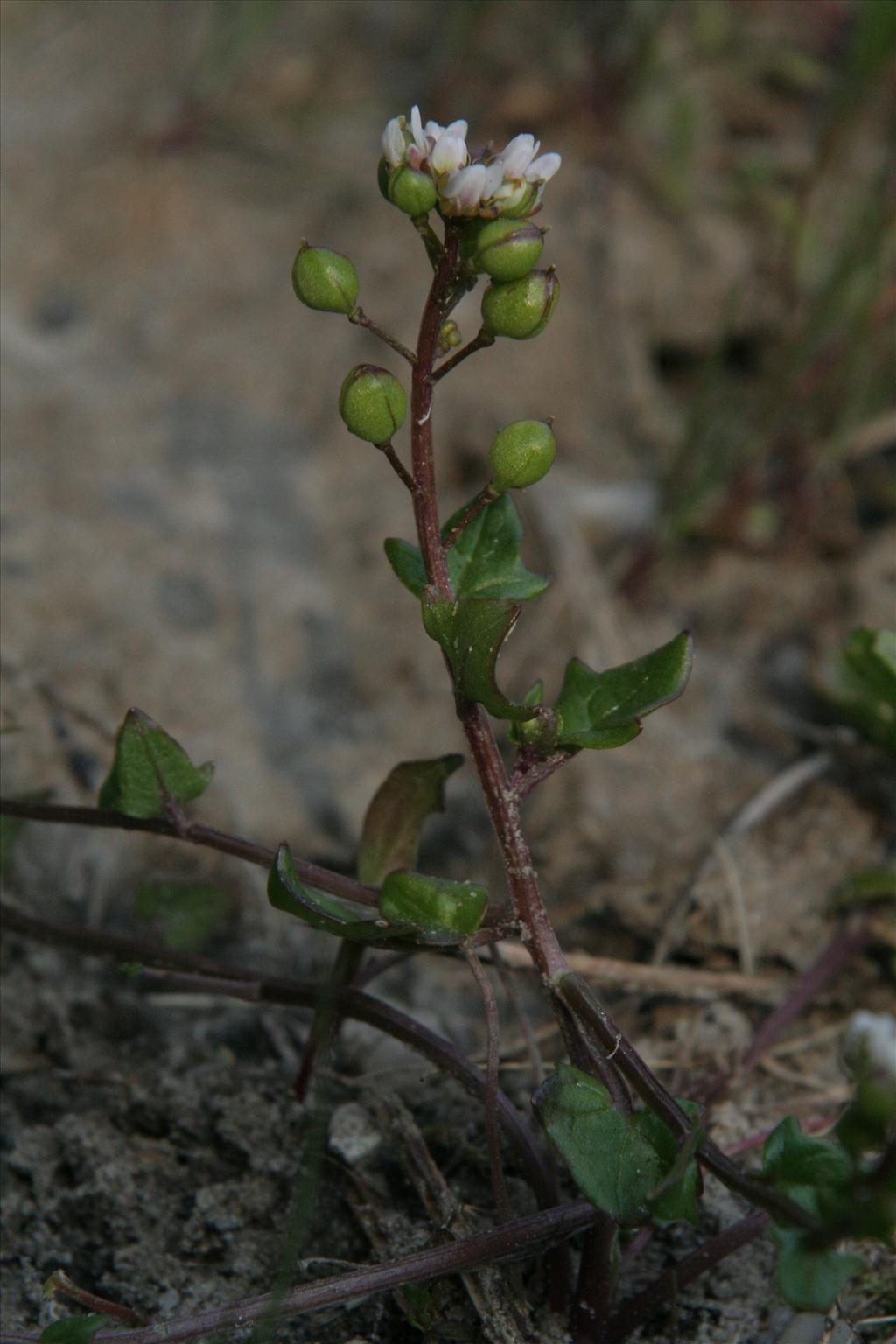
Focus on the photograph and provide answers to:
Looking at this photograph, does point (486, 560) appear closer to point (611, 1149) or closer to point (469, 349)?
point (469, 349)

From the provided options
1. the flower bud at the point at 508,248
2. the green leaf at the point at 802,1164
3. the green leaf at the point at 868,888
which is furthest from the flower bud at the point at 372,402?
the green leaf at the point at 868,888

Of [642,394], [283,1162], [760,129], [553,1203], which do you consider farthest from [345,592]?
[760,129]

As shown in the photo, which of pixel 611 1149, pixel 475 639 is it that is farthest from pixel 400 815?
pixel 611 1149

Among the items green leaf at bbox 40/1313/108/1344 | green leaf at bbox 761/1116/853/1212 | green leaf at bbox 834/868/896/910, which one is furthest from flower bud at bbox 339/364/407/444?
green leaf at bbox 834/868/896/910

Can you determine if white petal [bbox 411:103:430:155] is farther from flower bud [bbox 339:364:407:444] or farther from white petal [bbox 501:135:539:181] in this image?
flower bud [bbox 339:364:407:444]

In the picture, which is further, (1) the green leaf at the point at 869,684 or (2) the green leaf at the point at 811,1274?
(1) the green leaf at the point at 869,684

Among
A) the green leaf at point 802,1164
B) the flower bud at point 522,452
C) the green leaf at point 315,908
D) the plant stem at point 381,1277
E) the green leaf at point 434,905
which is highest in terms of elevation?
the flower bud at point 522,452

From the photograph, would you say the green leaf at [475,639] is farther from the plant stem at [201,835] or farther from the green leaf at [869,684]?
the green leaf at [869,684]

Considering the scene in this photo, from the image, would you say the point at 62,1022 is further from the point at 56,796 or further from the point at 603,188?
the point at 603,188
